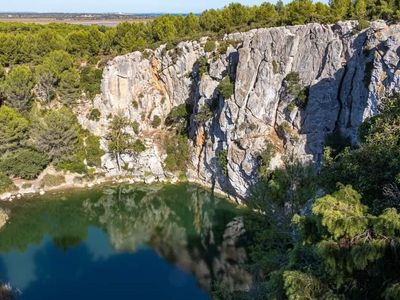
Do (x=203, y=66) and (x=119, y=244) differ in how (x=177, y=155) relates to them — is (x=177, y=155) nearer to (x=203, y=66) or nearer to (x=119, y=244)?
(x=203, y=66)

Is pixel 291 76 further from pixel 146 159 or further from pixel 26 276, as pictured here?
pixel 26 276

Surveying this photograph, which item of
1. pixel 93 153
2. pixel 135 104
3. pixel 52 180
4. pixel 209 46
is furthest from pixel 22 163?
pixel 209 46

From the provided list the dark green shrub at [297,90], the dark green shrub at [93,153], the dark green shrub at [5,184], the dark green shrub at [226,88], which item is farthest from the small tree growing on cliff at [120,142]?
the dark green shrub at [297,90]

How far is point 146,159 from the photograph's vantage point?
4728 cm

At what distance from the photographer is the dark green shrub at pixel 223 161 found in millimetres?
42312

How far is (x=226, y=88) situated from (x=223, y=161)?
6780 mm

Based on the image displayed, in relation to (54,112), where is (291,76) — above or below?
above

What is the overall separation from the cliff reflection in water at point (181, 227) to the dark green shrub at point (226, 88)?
9.56 meters

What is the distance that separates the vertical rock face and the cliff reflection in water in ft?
10.6

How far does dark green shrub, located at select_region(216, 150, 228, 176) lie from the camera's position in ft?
139

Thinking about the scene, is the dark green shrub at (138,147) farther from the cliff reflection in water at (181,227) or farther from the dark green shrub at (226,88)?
the dark green shrub at (226,88)

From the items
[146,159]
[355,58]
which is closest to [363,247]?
[355,58]

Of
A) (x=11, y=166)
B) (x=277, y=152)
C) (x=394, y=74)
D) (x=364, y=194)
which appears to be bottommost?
(x=11, y=166)

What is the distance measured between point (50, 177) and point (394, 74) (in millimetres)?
32354
